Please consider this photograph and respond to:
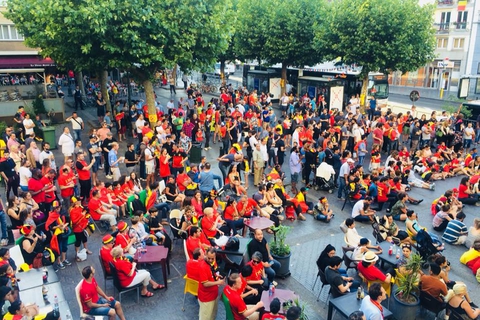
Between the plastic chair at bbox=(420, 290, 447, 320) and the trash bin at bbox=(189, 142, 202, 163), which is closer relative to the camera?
the plastic chair at bbox=(420, 290, 447, 320)

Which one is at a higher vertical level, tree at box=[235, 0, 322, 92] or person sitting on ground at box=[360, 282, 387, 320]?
tree at box=[235, 0, 322, 92]

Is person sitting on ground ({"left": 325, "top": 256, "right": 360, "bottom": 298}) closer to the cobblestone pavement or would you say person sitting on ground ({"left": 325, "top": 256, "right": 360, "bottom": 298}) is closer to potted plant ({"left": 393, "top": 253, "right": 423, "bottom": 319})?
the cobblestone pavement

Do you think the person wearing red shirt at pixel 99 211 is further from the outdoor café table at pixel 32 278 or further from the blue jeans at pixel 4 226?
the outdoor café table at pixel 32 278

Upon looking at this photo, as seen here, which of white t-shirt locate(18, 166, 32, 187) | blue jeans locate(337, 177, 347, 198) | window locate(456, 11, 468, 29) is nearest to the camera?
white t-shirt locate(18, 166, 32, 187)

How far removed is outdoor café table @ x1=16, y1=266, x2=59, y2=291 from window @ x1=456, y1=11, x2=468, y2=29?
4729cm

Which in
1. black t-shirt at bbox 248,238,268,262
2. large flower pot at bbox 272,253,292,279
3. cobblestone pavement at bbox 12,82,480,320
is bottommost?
cobblestone pavement at bbox 12,82,480,320

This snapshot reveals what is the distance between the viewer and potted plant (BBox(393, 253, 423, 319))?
7.75 metres

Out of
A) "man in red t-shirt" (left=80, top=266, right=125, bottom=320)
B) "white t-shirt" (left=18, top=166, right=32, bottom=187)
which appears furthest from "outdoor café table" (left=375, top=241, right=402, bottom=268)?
"white t-shirt" (left=18, top=166, right=32, bottom=187)

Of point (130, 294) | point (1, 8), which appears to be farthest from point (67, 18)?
point (1, 8)

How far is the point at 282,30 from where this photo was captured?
29.4 m

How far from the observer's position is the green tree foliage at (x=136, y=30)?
50.4 feet

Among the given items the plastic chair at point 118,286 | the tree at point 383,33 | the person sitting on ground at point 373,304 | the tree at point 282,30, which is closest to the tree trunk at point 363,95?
the tree at point 383,33

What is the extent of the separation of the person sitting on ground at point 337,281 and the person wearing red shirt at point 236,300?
1.71 metres

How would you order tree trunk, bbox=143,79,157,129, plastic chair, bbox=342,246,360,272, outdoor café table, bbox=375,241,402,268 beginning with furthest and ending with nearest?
tree trunk, bbox=143,79,157,129 → plastic chair, bbox=342,246,360,272 → outdoor café table, bbox=375,241,402,268
